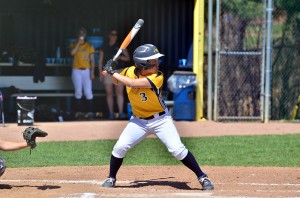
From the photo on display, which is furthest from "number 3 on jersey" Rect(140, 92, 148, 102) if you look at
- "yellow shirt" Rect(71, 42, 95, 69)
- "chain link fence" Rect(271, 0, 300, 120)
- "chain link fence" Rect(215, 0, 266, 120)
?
"yellow shirt" Rect(71, 42, 95, 69)

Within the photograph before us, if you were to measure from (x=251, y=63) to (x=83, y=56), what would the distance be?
3706mm

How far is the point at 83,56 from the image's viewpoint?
17828mm

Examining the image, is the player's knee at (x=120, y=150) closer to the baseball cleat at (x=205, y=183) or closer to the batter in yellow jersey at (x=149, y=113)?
the batter in yellow jersey at (x=149, y=113)

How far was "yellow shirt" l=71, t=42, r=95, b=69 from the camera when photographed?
58.4 ft

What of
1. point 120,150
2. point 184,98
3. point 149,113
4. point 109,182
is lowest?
point 184,98

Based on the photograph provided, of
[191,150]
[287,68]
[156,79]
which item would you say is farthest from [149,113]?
[287,68]

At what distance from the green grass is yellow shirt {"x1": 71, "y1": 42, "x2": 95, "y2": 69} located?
4615 millimetres

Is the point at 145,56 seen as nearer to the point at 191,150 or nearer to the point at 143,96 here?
the point at 143,96

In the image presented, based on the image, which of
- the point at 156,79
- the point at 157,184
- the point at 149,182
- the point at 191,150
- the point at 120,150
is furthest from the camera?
the point at 191,150

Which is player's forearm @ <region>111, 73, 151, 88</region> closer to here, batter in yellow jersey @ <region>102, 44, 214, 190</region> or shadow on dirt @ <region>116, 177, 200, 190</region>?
batter in yellow jersey @ <region>102, 44, 214, 190</region>

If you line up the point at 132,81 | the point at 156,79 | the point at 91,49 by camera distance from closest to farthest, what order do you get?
the point at 132,81 < the point at 156,79 < the point at 91,49

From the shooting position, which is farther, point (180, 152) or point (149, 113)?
point (149, 113)

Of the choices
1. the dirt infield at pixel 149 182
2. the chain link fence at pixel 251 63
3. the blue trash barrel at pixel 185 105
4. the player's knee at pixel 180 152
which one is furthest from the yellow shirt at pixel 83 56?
the player's knee at pixel 180 152

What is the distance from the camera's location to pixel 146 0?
19.0 meters
